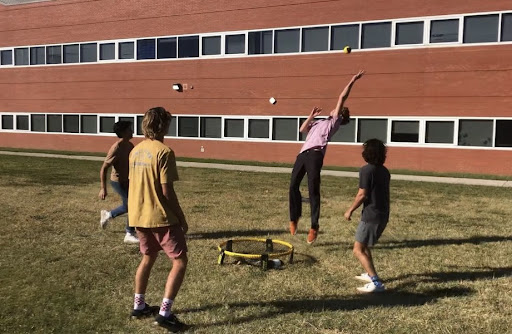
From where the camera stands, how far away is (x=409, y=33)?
20875mm

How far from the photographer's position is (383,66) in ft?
69.9

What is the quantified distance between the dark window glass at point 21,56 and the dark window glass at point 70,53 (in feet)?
10.7

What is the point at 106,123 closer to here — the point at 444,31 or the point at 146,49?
the point at 146,49

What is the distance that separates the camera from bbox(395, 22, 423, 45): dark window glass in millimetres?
20681

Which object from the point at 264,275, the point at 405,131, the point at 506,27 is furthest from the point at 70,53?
the point at 264,275

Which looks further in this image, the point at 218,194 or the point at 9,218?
the point at 218,194

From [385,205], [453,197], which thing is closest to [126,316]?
[385,205]

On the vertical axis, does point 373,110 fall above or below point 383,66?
below

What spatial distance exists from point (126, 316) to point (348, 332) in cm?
196

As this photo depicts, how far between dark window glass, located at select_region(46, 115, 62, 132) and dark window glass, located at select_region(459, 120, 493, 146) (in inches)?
908

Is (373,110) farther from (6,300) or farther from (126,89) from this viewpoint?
(6,300)

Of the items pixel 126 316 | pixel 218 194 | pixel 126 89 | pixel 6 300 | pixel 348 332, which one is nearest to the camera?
pixel 348 332

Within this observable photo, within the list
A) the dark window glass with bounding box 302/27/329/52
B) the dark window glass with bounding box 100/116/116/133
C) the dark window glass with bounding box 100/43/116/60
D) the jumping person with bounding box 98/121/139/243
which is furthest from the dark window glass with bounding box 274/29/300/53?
the jumping person with bounding box 98/121/139/243

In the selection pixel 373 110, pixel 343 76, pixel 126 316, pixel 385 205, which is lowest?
pixel 126 316
